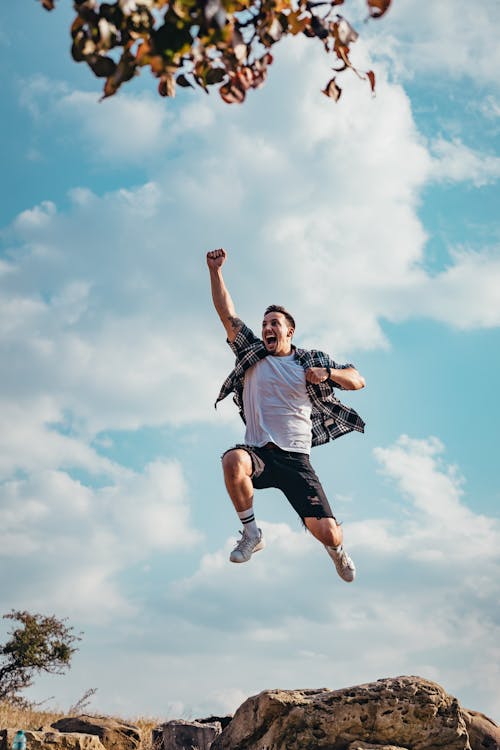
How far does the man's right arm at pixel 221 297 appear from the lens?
31.6ft

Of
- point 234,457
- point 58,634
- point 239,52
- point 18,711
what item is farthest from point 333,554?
point 58,634

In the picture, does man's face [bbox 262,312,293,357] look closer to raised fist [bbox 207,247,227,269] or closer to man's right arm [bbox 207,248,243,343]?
man's right arm [bbox 207,248,243,343]

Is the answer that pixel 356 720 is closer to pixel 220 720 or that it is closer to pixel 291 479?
pixel 291 479

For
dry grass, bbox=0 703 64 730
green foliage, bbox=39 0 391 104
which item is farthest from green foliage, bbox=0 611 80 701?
green foliage, bbox=39 0 391 104

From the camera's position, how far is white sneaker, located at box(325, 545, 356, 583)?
9305 mm

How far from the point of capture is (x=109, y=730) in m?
11.9

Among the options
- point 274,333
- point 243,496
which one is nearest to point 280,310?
point 274,333

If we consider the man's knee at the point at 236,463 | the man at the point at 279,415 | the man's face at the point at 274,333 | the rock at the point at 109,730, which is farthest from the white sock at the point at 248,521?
the rock at the point at 109,730

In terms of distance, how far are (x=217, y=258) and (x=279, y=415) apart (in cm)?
194

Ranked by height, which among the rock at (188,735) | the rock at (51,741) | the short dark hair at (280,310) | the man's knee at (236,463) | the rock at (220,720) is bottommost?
the rock at (51,741)

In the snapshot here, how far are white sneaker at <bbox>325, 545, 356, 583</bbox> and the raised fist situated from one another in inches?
134

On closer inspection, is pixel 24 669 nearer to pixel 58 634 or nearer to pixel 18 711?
pixel 58 634

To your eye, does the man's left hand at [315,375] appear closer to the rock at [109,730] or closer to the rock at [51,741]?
the rock at [51,741]

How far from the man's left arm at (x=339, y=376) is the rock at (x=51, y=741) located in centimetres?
524
